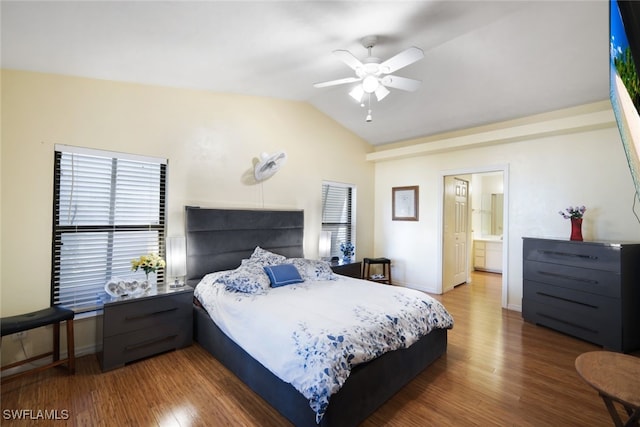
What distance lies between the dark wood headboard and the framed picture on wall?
2239mm

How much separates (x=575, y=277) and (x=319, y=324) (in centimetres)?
322

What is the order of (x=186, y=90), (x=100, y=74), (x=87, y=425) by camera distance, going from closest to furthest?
(x=87, y=425)
(x=100, y=74)
(x=186, y=90)

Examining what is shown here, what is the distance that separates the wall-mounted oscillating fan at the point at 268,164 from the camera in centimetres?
376

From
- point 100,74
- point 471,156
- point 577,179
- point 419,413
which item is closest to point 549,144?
point 577,179

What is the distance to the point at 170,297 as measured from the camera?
2.84 m

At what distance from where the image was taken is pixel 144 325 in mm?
2689

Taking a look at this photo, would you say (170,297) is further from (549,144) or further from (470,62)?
(549,144)

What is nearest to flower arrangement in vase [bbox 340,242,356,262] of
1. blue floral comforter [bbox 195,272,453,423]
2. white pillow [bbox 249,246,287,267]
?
white pillow [bbox 249,246,287,267]

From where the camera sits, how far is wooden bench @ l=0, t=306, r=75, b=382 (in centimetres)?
211

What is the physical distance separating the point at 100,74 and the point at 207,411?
3.13 m

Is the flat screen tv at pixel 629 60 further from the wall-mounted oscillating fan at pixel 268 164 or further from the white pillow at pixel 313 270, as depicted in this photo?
the wall-mounted oscillating fan at pixel 268 164

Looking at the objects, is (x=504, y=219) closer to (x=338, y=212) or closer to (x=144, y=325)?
(x=338, y=212)
